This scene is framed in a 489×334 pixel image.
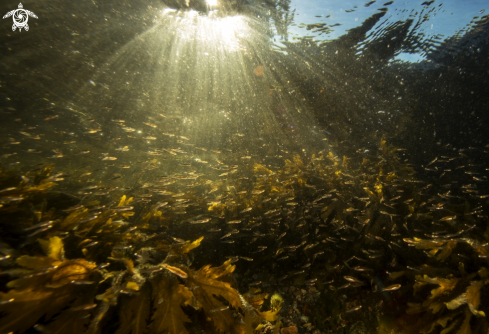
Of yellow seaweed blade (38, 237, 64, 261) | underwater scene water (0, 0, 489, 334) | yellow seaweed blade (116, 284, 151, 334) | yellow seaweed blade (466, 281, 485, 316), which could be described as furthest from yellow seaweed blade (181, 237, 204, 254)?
yellow seaweed blade (466, 281, 485, 316)

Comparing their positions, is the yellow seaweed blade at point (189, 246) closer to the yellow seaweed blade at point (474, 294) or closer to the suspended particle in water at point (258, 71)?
the yellow seaweed blade at point (474, 294)

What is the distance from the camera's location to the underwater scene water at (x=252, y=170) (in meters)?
2.43

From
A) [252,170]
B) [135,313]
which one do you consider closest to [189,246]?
[135,313]

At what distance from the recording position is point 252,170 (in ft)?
26.0

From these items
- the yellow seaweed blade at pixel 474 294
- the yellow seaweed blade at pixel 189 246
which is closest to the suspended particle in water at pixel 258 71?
the yellow seaweed blade at pixel 189 246

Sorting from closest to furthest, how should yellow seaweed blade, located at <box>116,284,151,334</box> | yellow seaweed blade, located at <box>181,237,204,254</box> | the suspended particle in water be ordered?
yellow seaweed blade, located at <box>116,284,151,334</box> < yellow seaweed blade, located at <box>181,237,204,254</box> < the suspended particle in water

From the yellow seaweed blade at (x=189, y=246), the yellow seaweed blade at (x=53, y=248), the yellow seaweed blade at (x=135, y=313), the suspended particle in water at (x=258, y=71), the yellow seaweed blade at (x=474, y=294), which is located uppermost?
the suspended particle in water at (x=258, y=71)

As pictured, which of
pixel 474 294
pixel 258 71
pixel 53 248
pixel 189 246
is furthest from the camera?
pixel 258 71

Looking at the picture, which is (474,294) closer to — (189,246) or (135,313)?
(189,246)

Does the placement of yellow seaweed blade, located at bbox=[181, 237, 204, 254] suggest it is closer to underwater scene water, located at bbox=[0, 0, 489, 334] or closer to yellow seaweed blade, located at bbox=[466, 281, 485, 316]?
underwater scene water, located at bbox=[0, 0, 489, 334]

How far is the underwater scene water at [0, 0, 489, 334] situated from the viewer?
243cm

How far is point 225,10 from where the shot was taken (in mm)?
10734

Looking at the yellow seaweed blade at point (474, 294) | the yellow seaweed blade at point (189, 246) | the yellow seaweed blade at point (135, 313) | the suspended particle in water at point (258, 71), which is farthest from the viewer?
the suspended particle in water at point (258, 71)

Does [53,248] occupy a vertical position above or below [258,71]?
below
